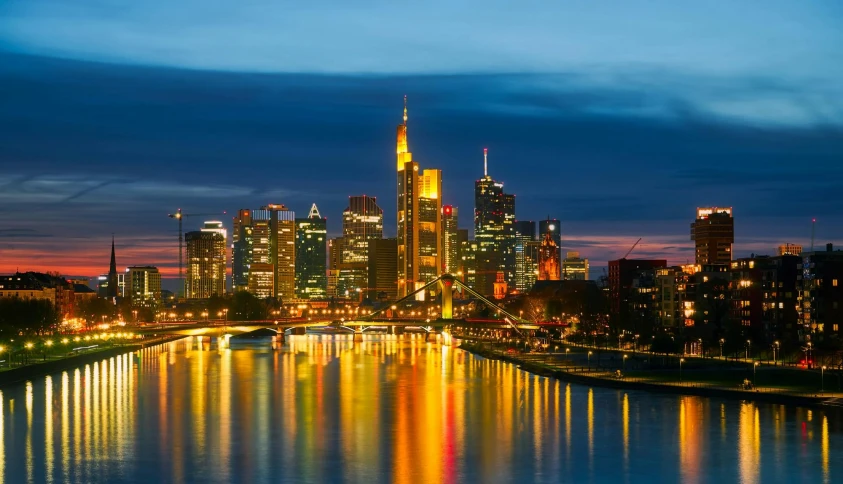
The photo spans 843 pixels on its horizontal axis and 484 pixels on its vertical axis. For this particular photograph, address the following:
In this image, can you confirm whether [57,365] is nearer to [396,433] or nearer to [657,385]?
[657,385]

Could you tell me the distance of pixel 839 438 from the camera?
148 feet

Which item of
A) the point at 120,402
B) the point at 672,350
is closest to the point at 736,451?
the point at 120,402

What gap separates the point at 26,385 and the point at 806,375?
45334mm


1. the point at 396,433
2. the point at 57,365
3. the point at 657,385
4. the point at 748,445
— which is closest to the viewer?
the point at 748,445

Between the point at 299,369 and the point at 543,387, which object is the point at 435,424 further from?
the point at 299,369

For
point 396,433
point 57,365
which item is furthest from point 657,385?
point 57,365

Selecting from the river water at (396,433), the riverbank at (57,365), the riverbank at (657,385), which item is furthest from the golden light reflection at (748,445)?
the riverbank at (57,365)

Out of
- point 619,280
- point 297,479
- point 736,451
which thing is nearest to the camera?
point 297,479

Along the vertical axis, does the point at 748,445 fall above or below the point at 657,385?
below

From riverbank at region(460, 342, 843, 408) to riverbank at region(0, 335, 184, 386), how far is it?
3378cm

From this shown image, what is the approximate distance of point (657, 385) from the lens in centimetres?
6506

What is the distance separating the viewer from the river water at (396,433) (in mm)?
39531

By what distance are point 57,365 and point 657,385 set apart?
46.0 metres

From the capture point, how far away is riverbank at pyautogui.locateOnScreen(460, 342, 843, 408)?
2176 inches
